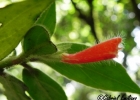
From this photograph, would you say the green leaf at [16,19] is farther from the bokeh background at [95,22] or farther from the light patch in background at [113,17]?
the light patch in background at [113,17]

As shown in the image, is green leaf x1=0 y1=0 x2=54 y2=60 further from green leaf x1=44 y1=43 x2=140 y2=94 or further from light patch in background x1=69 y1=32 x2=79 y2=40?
light patch in background x1=69 y1=32 x2=79 y2=40

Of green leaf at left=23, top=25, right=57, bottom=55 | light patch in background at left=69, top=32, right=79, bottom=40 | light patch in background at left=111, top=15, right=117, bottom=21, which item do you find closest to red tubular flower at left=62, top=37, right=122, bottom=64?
green leaf at left=23, top=25, right=57, bottom=55

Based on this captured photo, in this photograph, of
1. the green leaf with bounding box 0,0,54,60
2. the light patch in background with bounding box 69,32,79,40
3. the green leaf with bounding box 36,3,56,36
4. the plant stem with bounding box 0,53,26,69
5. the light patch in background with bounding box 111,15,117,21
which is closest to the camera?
the green leaf with bounding box 0,0,54,60

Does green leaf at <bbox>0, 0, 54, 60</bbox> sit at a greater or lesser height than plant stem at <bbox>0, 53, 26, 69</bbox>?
greater

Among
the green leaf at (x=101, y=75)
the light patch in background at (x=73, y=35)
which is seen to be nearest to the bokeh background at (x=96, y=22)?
the light patch in background at (x=73, y=35)

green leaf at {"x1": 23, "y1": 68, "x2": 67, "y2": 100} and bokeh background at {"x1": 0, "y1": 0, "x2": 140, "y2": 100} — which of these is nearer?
green leaf at {"x1": 23, "y1": 68, "x2": 67, "y2": 100}

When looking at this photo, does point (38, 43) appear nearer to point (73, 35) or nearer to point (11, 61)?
point (11, 61)
